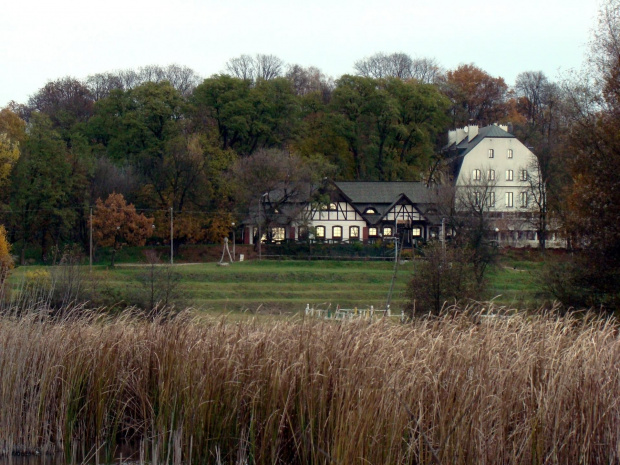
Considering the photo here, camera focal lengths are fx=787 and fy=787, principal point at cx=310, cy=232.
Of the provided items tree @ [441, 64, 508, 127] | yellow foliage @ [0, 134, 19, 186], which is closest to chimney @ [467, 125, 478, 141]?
tree @ [441, 64, 508, 127]

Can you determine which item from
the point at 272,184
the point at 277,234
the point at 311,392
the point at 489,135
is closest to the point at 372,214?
the point at 277,234

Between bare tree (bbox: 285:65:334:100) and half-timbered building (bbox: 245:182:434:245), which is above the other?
bare tree (bbox: 285:65:334:100)

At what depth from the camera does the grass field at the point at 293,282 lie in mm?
35375

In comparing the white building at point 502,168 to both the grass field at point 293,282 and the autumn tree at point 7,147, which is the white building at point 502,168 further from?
the autumn tree at point 7,147

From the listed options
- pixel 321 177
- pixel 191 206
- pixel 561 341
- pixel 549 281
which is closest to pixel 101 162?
pixel 191 206

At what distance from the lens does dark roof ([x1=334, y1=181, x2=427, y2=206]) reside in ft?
200

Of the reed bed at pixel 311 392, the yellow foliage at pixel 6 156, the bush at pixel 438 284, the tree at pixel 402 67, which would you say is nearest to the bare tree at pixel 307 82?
the tree at pixel 402 67

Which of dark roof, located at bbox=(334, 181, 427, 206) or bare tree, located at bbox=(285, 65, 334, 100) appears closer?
dark roof, located at bbox=(334, 181, 427, 206)

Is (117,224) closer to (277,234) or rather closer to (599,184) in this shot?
(277,234)

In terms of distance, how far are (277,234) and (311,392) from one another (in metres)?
52.1

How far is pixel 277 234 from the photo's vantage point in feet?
195

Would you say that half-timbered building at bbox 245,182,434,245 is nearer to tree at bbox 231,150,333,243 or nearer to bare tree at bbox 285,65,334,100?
tree at bbox 231,150,333,243

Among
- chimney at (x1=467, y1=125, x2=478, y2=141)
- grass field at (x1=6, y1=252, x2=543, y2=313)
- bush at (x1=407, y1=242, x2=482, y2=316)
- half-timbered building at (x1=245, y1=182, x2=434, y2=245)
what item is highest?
chimney at (x1=467, y1=125, x2=478, y2=141)

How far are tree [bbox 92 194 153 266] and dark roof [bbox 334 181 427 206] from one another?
56.0 feet
